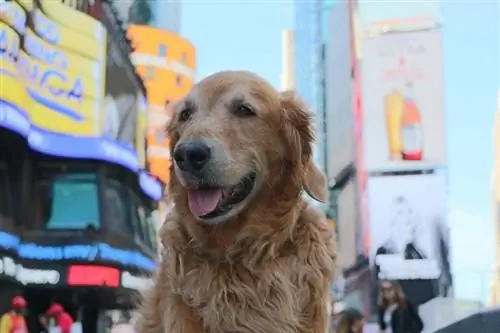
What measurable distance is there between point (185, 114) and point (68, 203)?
359 cm

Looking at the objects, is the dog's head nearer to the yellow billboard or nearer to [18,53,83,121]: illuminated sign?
the yellow billboard

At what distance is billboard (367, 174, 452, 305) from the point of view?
19.4 ft

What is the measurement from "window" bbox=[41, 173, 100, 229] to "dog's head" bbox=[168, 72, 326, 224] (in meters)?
3.47

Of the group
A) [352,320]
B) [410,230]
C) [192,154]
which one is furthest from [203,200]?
[410,230]

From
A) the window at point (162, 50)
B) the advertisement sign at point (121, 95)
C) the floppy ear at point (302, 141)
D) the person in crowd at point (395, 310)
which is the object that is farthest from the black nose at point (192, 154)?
the person in crowd at point (395, 310)

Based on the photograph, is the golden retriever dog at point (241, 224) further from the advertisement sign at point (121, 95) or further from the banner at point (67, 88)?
the advertisement sign at point (121, 95)

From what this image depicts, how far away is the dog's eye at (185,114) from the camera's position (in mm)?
1716

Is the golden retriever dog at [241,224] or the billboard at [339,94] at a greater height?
the billboard at [339,94]

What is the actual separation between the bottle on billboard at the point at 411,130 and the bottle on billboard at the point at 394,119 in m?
0.03

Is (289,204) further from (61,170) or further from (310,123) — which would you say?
(61,170)

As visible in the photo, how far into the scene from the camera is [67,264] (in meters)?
4.93

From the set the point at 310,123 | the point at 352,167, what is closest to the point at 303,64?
the point at 352,167

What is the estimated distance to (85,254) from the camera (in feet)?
16.4

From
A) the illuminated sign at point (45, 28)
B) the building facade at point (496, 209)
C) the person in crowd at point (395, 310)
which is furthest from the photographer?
the person in crowd at point (395, 310)
